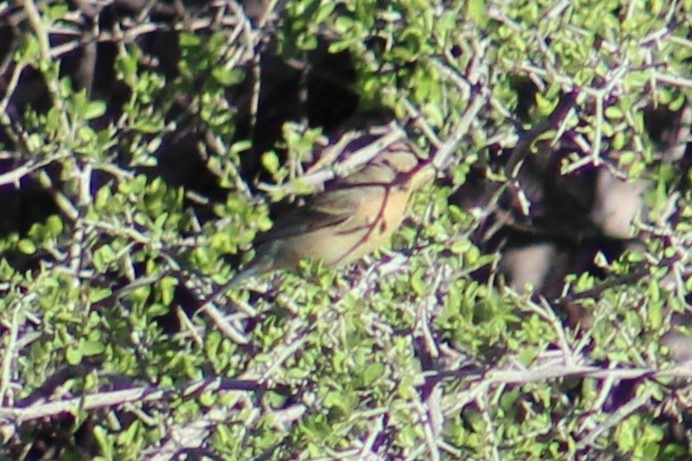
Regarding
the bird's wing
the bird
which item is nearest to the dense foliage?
the bird

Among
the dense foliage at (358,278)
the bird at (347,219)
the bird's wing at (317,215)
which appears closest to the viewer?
the dense foliage at (358,278)

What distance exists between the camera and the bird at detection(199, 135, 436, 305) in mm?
4605

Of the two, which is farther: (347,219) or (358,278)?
(347,219)

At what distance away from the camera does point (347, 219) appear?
16.1 feet

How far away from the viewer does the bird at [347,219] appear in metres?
4.61

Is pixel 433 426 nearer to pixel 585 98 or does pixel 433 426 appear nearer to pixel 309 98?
pixel 585 98

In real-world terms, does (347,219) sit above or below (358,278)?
below

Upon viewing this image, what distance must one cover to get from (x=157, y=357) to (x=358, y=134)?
3.21ft

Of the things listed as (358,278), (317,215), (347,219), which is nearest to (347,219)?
(347,219)

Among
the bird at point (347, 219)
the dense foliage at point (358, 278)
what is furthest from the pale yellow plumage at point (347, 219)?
the dense foliage at point (358, 278)

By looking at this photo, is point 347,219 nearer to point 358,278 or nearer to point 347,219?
point 347,219

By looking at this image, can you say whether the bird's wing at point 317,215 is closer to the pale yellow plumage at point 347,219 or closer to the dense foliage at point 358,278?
the pale yellow plumage at point 347,219

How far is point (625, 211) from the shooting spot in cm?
520

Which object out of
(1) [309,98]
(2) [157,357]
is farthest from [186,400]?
(1) [309,98]
